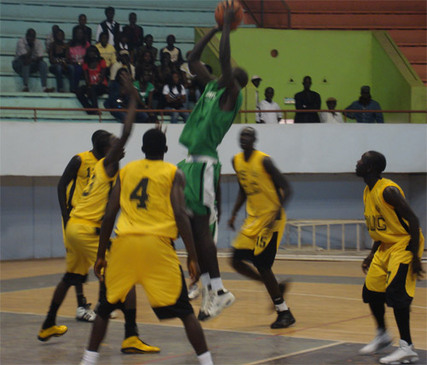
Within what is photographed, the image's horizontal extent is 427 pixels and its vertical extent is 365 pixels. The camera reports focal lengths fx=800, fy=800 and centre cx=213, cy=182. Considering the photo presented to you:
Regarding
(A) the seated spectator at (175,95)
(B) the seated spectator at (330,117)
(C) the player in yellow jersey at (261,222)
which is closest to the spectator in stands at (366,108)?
(B) the seated spectator at (330,117)

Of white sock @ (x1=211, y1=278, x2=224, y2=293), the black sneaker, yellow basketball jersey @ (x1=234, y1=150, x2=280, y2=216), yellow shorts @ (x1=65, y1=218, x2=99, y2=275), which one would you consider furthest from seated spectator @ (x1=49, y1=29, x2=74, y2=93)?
white sock @ (x1=211, y1=278, x2=224, y2=293)

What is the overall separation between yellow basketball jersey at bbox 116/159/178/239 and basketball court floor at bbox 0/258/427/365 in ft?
5.03

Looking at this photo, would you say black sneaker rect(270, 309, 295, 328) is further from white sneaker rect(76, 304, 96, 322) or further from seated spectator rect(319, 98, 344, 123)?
seated spectator rect(319, 98, 344, 123)

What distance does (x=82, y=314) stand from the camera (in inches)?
346

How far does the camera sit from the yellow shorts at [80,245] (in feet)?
26.1

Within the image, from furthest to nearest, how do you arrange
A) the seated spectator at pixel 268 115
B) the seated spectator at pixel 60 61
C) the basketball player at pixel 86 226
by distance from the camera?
the seated spectator at pixel 60 61 → the seated spectator at pixel 268 115 → the basketball player at pixel 86 226

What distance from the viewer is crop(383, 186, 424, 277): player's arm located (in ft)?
21.6

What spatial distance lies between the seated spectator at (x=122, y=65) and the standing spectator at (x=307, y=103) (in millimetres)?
3736

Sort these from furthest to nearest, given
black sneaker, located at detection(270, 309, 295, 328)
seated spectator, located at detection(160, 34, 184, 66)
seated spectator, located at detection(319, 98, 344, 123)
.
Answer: seated spectator, located at detection(160, 34, 184, 66), seated spectator, located at detection(319, 98, 344, 123), black sneaker, located at detection(270, 309, 295, 328)

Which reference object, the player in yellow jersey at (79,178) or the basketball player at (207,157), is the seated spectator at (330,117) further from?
the basketball player at (207,157)

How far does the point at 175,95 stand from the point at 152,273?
11898mm

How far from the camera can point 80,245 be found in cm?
795

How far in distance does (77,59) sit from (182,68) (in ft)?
8.00

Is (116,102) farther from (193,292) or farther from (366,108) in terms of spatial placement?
(193,292)
